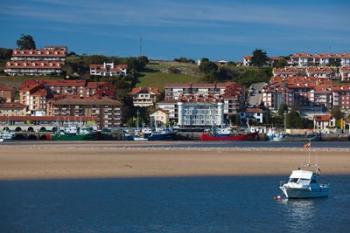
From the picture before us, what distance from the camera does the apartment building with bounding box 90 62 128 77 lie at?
11806 cm

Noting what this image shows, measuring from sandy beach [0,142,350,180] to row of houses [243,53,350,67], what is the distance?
3883 inches

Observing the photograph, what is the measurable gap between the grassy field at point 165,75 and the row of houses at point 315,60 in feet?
52.9

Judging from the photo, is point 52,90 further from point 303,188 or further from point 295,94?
point 303,188

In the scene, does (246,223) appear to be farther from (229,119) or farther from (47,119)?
(229,119)

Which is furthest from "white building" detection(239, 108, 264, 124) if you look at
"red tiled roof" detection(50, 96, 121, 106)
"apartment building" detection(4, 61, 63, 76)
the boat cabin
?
the boat cabin

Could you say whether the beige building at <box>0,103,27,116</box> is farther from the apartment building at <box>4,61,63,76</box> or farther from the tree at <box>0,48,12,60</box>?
the tree at <box>0,48,12,60</box>

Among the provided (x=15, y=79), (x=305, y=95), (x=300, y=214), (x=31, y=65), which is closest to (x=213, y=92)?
(x=305, y=95)

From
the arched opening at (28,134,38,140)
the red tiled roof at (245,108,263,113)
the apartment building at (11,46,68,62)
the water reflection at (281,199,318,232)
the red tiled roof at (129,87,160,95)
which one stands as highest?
the apartment building at (11,46,68,62)

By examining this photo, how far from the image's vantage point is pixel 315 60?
143875 millimetres

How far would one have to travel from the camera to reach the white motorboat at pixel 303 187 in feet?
87.2

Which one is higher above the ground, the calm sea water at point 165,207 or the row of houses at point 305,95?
the row of houses at point 305,95

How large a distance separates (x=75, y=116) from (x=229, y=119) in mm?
18767

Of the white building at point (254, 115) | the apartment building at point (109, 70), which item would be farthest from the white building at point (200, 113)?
the apartment building at point (109, 70)

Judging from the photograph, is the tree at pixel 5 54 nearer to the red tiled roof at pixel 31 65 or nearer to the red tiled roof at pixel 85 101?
the red tiled roof at pixel 31 65
